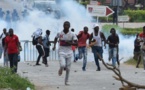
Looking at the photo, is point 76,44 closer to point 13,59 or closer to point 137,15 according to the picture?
point 13,59

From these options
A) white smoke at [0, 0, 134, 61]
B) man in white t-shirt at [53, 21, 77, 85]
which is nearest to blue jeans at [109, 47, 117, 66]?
man in white t-shirt at [53, 21, 77, 85]

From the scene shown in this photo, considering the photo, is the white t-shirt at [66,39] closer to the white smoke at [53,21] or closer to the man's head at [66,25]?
the man's head at [66,25]

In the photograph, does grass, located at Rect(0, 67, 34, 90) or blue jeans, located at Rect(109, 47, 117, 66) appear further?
blue jeans, located at Rect(109, 47, 117, 66)

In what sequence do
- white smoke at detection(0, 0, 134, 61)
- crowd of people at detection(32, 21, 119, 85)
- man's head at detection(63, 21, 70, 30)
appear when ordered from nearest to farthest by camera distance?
man's head at detection(63, 21, 70, 30)
crowd of people at detection(32, 21, 119, 85)
white smoke at detection(0, 0, 134, 61)

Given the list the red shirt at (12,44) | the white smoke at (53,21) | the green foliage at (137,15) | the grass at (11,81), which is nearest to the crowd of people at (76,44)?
the red shirt at (12,44)

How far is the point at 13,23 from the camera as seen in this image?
4328 cm

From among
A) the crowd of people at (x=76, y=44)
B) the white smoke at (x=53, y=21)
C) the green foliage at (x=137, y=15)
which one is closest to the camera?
the crowd of people at (x=76, y=44)

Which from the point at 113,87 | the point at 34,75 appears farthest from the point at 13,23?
the point at 113,87

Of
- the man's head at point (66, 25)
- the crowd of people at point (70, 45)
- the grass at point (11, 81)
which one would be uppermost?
the man's head at point (66, 25)

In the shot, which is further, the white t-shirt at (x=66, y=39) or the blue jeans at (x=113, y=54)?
the blue jeans at (x=113, y=54)

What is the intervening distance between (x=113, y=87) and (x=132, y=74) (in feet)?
13.1

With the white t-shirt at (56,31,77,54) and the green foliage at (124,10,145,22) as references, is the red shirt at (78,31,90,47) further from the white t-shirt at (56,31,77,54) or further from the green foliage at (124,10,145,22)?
the green foliage at (124,10,145,22)

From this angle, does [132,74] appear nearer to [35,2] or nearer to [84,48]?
[84,48]

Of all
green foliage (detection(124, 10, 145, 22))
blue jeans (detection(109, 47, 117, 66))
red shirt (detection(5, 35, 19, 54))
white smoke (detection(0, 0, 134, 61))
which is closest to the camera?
red shirt (detection(5, 35, 19, 54))
